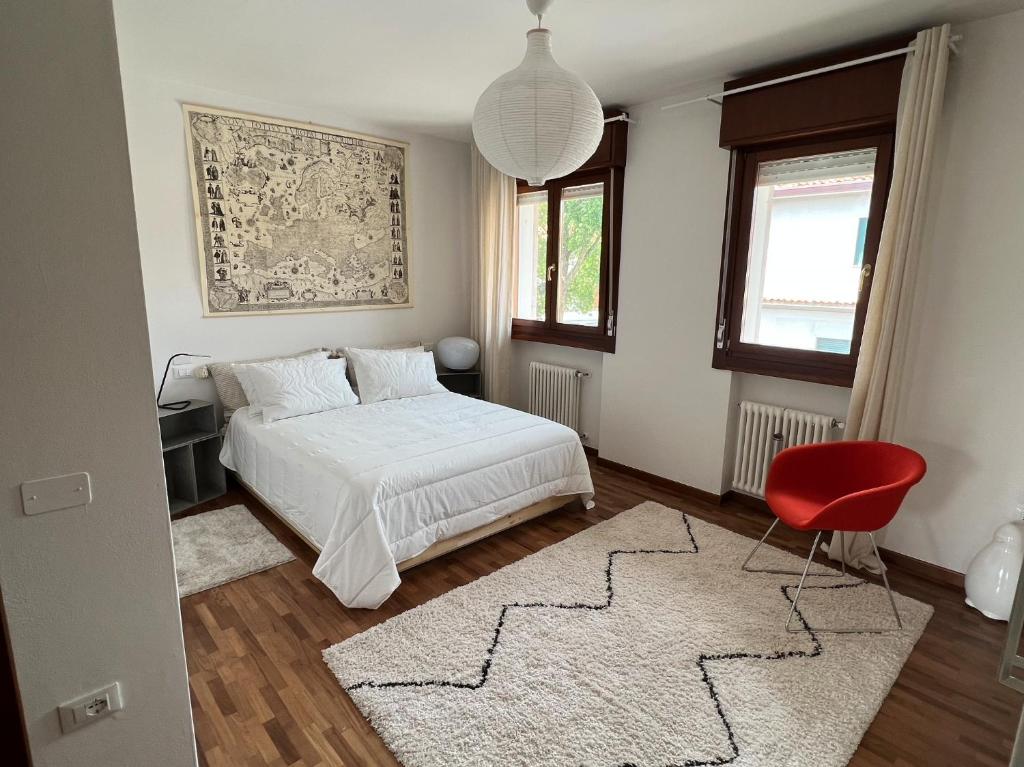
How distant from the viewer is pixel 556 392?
4.41m

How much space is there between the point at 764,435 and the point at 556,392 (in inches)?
65.3

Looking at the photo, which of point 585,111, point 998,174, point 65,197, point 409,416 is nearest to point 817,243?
point 998,174

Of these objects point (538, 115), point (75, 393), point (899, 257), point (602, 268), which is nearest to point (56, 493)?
point (75, 393)

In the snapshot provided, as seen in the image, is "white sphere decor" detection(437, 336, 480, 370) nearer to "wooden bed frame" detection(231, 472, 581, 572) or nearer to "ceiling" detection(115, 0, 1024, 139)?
"wooden bed frame" detection(231, 472, 581, 572)

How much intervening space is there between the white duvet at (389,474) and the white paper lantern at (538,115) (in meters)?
1.45

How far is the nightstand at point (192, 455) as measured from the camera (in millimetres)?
3277

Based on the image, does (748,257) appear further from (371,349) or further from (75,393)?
(75,393)

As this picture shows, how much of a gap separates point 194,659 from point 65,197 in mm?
1737

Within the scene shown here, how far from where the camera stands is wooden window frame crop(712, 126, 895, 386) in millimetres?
2678

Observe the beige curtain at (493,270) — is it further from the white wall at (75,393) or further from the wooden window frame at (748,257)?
the white wall at (75,393)

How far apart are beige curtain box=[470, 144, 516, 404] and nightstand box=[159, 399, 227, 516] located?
210cm

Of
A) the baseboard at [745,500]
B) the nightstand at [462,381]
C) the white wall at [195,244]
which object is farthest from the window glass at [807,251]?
the white wall at [195,244]

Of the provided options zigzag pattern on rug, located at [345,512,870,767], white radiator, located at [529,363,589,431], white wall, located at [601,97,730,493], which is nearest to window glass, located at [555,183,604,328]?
white wall, located at [601,97,730,493]

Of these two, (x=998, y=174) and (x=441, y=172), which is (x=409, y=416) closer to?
(x=441, y=172)
